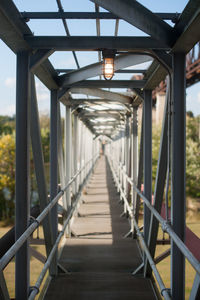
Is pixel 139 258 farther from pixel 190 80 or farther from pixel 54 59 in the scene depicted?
pixel 190 80

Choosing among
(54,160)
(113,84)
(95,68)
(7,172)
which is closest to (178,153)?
(95,68)

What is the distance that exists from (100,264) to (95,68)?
2579mm

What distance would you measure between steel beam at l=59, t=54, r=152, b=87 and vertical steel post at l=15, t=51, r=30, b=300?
130cm

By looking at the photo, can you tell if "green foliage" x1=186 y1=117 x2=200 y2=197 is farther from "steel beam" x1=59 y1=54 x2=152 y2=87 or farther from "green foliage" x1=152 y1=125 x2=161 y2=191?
"steel beam" x1=59 y1=54 x2=152 y2=87

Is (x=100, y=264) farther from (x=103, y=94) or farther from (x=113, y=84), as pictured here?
(x=103, y=94)

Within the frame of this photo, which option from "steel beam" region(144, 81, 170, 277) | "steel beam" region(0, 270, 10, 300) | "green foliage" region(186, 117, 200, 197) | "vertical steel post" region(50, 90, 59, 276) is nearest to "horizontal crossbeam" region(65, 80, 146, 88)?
"vertical steel post" region(50, 90, 59, 276)

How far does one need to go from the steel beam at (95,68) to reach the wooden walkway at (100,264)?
7.79 feet

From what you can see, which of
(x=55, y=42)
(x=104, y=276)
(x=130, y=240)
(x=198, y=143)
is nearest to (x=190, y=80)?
(x=130, y=240)

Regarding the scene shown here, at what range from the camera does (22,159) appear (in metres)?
3.07

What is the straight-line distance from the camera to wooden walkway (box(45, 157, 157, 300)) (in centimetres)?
400

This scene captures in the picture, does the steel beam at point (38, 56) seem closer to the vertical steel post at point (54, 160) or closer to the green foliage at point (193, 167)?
the vertical steel post at point (54, 160)

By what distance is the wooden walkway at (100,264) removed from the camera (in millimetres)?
3998

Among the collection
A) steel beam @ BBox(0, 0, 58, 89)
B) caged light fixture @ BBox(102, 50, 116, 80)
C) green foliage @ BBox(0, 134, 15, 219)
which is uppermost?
steel beam @ BBox(0, 0, 58, 89)

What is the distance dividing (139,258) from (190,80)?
15.7ft
